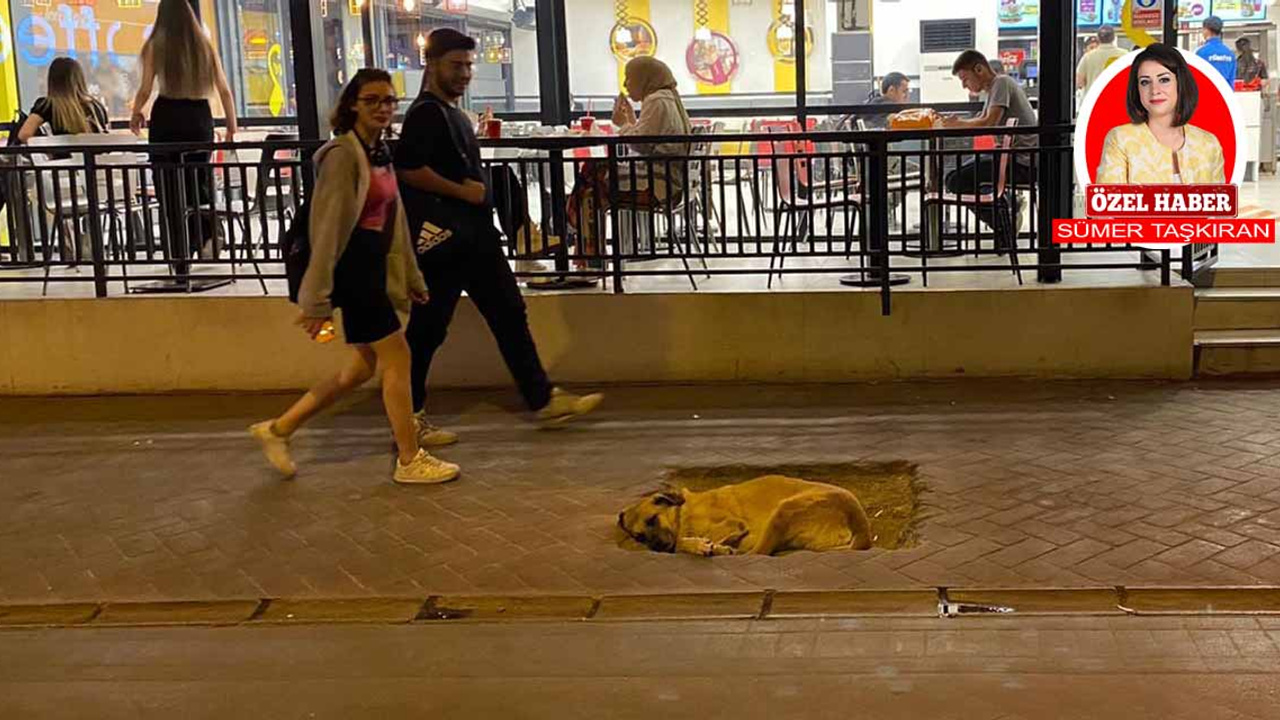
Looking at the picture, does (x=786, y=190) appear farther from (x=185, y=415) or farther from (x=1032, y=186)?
(x=185, y=415)

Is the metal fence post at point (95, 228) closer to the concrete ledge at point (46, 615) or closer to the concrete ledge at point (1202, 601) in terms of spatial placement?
the concrete ledge at point (46, 615)

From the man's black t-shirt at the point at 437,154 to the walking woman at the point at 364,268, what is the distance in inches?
11.5

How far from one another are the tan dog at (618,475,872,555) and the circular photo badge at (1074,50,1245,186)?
133 inches

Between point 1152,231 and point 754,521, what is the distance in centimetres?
376

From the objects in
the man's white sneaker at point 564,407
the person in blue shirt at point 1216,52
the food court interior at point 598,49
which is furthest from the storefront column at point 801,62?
the man's white sneaker at point 564,407

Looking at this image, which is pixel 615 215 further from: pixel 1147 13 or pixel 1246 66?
pixel 1246 66

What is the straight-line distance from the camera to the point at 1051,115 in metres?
8.23

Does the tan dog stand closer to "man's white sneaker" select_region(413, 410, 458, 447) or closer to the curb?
the curb

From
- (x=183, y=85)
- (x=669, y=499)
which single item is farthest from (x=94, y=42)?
(x=669, y=499)

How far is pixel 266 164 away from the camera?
833 cm

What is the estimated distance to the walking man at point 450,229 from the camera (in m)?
6.62

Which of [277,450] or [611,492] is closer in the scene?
[611,492]

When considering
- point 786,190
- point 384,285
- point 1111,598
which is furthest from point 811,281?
point 1111,598

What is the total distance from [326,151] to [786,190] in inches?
170
